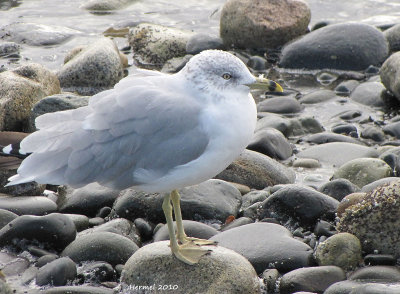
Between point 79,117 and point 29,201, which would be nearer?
point 79,117

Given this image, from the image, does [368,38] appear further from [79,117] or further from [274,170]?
[79,117]

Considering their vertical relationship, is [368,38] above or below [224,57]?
below

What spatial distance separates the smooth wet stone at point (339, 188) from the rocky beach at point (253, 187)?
0.12 ft

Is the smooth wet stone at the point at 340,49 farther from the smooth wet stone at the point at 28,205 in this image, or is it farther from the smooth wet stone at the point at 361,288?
the smooth wet stone at the point at 361,288

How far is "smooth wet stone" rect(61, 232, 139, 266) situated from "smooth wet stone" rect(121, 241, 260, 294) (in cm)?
55

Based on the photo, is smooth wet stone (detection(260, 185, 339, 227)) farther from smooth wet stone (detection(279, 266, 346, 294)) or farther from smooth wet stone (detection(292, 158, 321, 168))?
smooth wet stone (detection(292, 158, 321, 168))

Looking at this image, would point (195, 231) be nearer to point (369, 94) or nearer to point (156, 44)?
point (369, 94)

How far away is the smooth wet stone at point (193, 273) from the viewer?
580 centimetres

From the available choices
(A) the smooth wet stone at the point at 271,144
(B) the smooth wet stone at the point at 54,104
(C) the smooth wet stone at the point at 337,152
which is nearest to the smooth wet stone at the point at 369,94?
(C) the smooth wet stone at the point at 337,152

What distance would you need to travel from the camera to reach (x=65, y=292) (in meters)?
5.99

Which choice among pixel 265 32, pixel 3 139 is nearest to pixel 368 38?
pixel 265 32

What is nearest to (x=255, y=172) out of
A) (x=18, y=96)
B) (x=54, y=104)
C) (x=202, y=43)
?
(x=54, y=104)

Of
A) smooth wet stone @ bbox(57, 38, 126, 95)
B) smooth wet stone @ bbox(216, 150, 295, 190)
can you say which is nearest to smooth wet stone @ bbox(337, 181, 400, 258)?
smooth wet stone @ bbox(216, 150, 295, 190)

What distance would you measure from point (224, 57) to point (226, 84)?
20 cm
